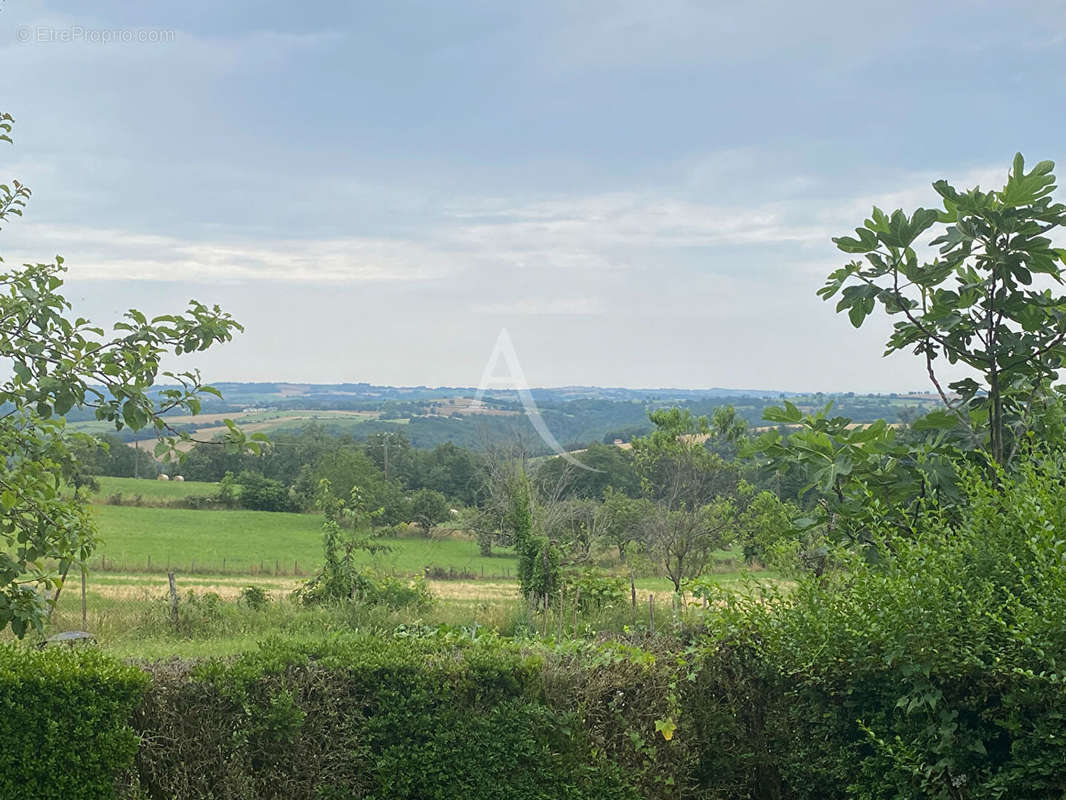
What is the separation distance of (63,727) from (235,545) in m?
33.4

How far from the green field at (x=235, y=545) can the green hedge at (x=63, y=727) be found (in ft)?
78.9

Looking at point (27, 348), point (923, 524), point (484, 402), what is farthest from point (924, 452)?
point (484, 402)

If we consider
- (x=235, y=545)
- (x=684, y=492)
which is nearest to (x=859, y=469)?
(x=684, y=492)

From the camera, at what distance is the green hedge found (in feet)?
14.7

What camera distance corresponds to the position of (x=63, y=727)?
4.55 meters

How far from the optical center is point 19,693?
450cm

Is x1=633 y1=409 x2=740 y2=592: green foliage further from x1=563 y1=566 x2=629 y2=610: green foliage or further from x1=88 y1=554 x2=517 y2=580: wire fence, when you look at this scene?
x1=563 y1=566 x2=629 y2=610: green foliage

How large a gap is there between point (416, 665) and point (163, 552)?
100 ft

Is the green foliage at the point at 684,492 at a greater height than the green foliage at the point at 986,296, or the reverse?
the green foliage at the point at 986,296

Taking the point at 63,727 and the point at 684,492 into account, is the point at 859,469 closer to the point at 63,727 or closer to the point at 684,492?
the point at 63,727

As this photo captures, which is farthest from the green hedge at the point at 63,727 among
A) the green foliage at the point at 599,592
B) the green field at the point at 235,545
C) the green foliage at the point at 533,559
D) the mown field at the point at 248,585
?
the green field at the point at 235,545

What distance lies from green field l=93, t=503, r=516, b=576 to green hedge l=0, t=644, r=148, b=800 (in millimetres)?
24044

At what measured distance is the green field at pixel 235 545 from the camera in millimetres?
31016

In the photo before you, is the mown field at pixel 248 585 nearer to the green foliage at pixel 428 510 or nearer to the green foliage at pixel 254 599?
the green foliage at pixel 254 599
